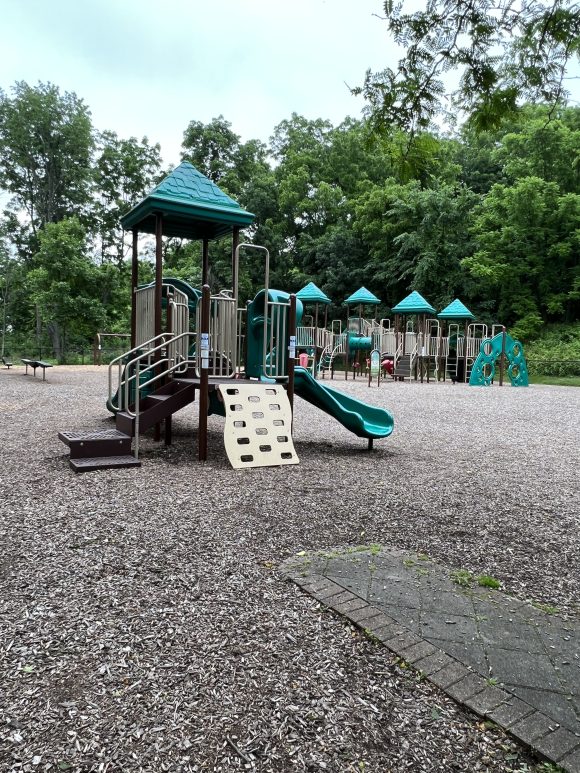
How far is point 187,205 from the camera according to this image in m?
6.64

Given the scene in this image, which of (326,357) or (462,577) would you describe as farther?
(326,357)

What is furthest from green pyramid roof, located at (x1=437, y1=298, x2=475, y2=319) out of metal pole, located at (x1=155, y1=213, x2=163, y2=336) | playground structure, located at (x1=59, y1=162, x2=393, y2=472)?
metal pole, located at (x1=155, y1=213, x2=163, y2=336)

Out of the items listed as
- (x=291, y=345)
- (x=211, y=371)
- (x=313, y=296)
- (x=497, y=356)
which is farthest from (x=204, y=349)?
(x=313, y=296)

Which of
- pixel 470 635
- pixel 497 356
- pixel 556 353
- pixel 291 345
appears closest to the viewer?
pixel 470 635

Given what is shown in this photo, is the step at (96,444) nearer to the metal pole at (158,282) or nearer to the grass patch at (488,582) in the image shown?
the metal pole at (158,282)

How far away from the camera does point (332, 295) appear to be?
34.2 m

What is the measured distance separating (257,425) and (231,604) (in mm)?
3281

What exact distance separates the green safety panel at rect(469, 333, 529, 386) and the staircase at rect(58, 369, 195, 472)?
16.1m

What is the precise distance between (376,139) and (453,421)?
7.00 m

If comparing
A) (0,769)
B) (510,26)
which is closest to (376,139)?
(510,26)

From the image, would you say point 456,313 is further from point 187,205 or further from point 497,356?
point 187,205

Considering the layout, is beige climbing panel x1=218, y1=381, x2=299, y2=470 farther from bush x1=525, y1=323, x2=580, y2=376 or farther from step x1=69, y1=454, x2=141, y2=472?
bush x1=525, y1=323, x2=580, y2=376

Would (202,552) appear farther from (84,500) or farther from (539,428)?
(539,428)

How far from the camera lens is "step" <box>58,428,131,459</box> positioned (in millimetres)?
5348
